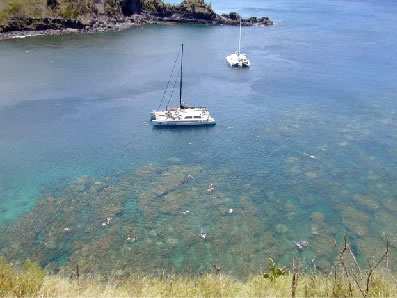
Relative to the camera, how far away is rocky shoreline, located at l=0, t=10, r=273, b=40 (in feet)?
436

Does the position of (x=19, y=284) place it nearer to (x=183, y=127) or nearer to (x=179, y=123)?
(x=179, y=123)

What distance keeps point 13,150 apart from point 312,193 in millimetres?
51584

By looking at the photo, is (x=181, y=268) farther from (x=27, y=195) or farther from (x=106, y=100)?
(x=106, y=100)

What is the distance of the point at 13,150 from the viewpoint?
214 feet

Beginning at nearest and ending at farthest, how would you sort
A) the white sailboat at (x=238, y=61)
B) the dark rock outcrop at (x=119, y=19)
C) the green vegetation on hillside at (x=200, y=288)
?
the green vegetation on hillside at (x=200, y=288) < the white sailboat at (x=238, y=61) < the dark rock outcrop at (x=119, y=19)

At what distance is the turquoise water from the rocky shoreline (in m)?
12.8

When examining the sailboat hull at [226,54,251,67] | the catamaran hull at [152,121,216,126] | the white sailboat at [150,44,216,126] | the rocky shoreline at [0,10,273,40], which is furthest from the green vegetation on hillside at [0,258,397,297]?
the rocky shoreline at [0,10,273,40]

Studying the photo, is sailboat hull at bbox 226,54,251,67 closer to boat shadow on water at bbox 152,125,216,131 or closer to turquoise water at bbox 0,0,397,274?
turquoise water at bbox 0,0,397,274

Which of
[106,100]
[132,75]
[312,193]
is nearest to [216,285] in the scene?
[312,193]

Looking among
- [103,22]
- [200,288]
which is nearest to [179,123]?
[200,288]

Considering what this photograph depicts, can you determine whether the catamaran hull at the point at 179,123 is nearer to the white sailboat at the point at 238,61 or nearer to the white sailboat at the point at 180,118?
the white sailboat at the point at 180,118

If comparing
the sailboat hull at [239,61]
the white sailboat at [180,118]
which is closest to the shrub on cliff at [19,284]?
the white sailboat at [180,118]

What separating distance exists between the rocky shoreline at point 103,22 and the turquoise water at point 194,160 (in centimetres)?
1283

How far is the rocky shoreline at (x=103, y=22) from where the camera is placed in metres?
133
